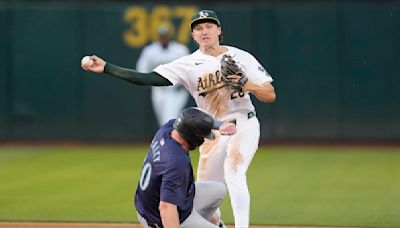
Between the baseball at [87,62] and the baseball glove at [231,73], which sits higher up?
the baseball at [87,62]

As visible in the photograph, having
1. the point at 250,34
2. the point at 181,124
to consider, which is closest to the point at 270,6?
the point at 250,34

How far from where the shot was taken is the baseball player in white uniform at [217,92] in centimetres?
785

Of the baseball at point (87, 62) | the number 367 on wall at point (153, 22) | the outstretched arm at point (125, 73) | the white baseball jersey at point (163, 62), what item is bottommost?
the white baseball jersey at point (163, 62)

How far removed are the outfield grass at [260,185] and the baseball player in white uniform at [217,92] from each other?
1.80 metres

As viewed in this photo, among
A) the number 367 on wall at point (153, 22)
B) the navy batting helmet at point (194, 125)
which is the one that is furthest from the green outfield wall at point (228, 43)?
the navy batting helmet at point (194, 125)

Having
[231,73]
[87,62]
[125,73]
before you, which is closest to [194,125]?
[231,73]

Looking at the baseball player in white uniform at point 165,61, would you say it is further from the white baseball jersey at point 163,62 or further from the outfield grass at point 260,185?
the outfield grass at point 260,185

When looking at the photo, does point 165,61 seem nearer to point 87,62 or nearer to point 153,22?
point 153,22

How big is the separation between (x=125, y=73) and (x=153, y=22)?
399 inches

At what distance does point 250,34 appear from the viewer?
17.7 metres

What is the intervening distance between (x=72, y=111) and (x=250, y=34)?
350 cm

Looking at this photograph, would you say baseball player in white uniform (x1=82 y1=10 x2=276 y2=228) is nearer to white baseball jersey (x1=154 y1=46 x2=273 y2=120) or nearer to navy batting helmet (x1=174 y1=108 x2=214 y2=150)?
white baseball jersey (x1=154 y1=46 x2=273 y2=120)

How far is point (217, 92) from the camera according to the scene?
7.97 meters

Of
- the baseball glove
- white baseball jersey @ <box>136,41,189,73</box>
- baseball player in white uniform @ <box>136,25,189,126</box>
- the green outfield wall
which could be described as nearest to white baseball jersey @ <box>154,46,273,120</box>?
the baseball glove
